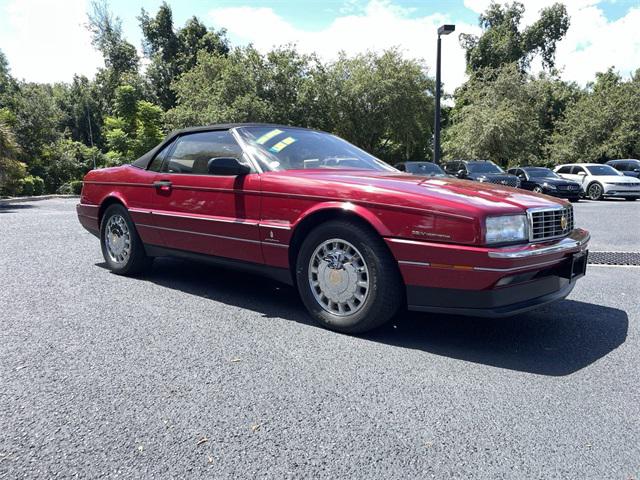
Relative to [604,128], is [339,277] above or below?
below

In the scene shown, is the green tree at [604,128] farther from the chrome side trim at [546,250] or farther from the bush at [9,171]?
the chrome side trim at [546,250]

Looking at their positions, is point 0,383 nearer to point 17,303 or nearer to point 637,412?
point 17,303

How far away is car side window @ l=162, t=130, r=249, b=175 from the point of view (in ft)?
14.0

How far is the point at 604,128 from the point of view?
30312 mm

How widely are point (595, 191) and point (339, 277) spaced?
1829 cm

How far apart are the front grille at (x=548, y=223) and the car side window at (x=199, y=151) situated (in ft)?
7.18

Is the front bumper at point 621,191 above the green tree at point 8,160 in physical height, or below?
below

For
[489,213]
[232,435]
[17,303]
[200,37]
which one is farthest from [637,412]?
[200,37]

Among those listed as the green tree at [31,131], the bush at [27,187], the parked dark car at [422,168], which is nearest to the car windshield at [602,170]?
the parked dark car at [422,168]

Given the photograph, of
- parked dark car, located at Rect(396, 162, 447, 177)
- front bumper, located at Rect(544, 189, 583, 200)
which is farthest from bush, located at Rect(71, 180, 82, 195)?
front bumper, located at Rect(544, 189, 583, 200)

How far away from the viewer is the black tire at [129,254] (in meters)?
4.95

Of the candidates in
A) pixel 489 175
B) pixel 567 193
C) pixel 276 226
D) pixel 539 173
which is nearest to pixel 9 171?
pixel 276 226

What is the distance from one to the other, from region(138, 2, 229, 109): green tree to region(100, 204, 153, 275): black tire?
126 feet

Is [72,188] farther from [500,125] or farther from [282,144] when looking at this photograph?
[282,144]
